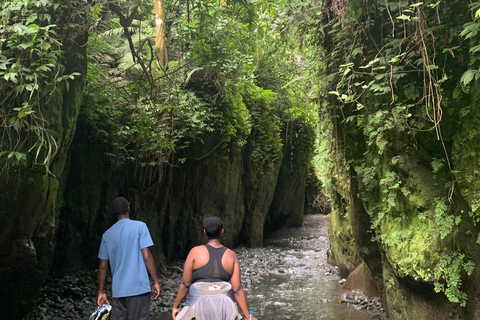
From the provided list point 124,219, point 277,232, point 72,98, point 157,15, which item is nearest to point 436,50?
point 124,219

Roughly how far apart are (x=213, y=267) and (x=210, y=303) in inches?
11.8

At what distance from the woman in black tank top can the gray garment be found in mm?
56

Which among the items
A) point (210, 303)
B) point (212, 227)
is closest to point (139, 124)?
point (212, 227)

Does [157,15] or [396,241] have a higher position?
[157,15]

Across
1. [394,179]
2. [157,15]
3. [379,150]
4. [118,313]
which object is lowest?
[118,313]

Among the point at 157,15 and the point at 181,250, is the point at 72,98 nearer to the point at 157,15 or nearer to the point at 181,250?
the point at 157,15

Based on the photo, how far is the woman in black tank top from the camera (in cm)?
338

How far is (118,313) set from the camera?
3.94 m

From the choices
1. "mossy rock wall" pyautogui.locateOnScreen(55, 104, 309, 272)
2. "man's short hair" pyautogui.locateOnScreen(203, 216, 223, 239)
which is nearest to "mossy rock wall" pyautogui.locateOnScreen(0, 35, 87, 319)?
"man's short hair" pyautogui.locateOnScreen(203, 216, 223, 239)

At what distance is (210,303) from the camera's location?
324 cm

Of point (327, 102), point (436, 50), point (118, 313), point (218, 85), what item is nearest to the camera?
point (118, 313)

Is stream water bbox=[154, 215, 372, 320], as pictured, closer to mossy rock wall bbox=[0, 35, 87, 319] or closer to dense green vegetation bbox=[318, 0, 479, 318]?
dense green vegetation bbox=[318, 0, 479, 318]

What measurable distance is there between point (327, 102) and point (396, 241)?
2.57m

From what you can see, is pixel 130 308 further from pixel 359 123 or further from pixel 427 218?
pixel 359 123
